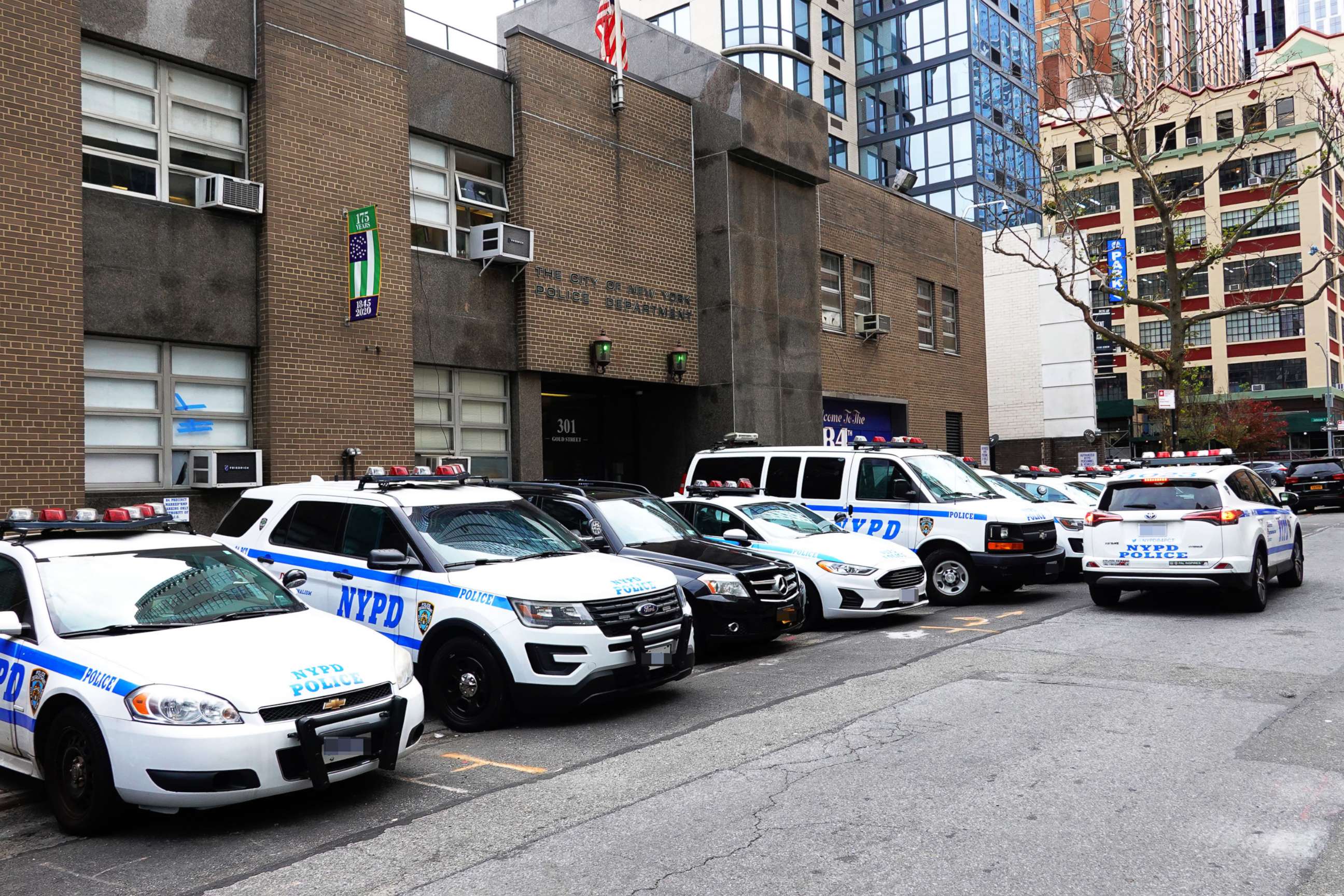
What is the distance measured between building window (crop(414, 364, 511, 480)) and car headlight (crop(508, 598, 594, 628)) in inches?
360

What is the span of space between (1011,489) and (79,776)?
44.7 ft

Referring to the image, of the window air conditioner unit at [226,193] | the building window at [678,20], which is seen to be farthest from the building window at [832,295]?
the building window at [678,20]

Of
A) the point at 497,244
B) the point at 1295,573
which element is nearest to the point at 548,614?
the point at 497,244

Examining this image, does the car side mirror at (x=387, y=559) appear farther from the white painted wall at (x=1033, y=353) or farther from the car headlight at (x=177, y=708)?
the white painted wall at (x=1033, y=353)

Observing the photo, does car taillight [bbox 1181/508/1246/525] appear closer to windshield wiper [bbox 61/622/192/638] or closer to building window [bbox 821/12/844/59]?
windshield wiper [bbox 61/622/192/638]

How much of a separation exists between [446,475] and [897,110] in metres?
46.5

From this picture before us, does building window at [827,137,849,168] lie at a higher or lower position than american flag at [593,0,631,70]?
higher

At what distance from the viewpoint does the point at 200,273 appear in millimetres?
13664

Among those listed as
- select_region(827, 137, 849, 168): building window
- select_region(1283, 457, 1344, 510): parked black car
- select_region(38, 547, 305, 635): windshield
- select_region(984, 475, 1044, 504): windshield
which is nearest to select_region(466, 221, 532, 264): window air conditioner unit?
select_region(984, 475, 1044, 504): windshield

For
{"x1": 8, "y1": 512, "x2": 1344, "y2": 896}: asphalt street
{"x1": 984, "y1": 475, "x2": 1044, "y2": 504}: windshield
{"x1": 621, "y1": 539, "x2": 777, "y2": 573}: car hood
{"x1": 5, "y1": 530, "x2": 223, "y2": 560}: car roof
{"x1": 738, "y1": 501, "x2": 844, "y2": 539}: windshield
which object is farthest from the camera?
{"x1": 984, "y1": 475, "x2": 1044, "y2": 504}: windshield

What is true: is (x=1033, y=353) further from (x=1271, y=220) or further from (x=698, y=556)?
(x=1271, y=220)

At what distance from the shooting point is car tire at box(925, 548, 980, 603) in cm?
1426

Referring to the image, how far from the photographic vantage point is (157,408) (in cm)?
1342

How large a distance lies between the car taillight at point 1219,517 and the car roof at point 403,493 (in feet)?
24.4
